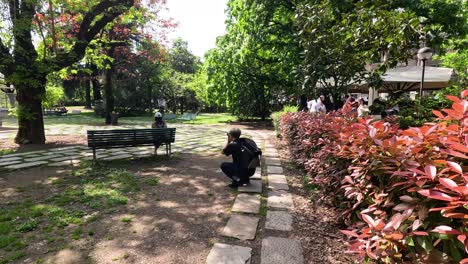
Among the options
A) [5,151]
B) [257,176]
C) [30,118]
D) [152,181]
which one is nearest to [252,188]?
[257,176]

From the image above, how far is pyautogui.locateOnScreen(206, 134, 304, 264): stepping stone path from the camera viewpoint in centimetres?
294

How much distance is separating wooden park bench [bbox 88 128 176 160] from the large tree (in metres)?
3.56

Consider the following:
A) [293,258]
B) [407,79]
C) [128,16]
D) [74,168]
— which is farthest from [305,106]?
[293,258]

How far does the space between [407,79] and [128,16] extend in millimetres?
10863

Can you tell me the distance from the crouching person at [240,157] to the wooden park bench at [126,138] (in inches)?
113

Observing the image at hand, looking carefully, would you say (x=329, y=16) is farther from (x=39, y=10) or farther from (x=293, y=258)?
(x=39, y=10)

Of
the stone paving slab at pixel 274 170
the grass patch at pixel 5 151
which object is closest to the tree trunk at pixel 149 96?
the grass patch at pixel 5 151

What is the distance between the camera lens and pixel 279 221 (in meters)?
3.82

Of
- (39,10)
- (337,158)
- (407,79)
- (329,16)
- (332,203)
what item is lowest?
(332,203)

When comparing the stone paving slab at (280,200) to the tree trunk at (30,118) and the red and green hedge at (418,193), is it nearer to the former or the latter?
the red and green hedge at (418,193)

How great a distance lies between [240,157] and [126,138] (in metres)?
3.30

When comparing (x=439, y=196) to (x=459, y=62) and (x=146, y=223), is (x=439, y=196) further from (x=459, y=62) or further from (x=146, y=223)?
(x=459, y=62)

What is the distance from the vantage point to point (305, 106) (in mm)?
14734

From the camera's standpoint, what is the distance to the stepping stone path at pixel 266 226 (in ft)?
9.64
